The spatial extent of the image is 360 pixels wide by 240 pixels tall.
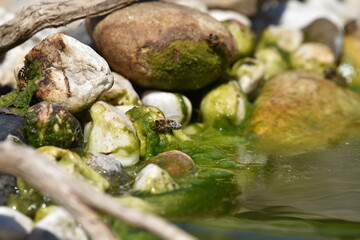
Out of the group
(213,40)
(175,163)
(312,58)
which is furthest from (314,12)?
(175,163)

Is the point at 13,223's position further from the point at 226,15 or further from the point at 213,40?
the point at 226,15

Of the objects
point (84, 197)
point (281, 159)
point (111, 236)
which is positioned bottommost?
point (281, 159)

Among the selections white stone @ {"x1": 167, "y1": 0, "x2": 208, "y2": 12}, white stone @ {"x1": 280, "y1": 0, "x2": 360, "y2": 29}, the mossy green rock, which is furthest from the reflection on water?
white stone @ {"x1": 280, "y1": 0, "x2": 360, "y2": 29}

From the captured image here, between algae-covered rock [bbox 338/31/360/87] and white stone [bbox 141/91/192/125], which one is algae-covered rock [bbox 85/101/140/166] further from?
algae-covered rock [bbox 338/31/360/87]

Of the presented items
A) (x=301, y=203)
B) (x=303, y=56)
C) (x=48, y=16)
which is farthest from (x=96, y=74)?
(x=303, y=56)

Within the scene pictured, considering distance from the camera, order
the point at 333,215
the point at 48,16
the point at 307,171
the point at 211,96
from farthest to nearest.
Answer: the point at 211,96 < the point at 48,16 < the point at 307,171 < the point at 333,215

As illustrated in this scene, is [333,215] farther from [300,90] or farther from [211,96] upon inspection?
[300,90]
